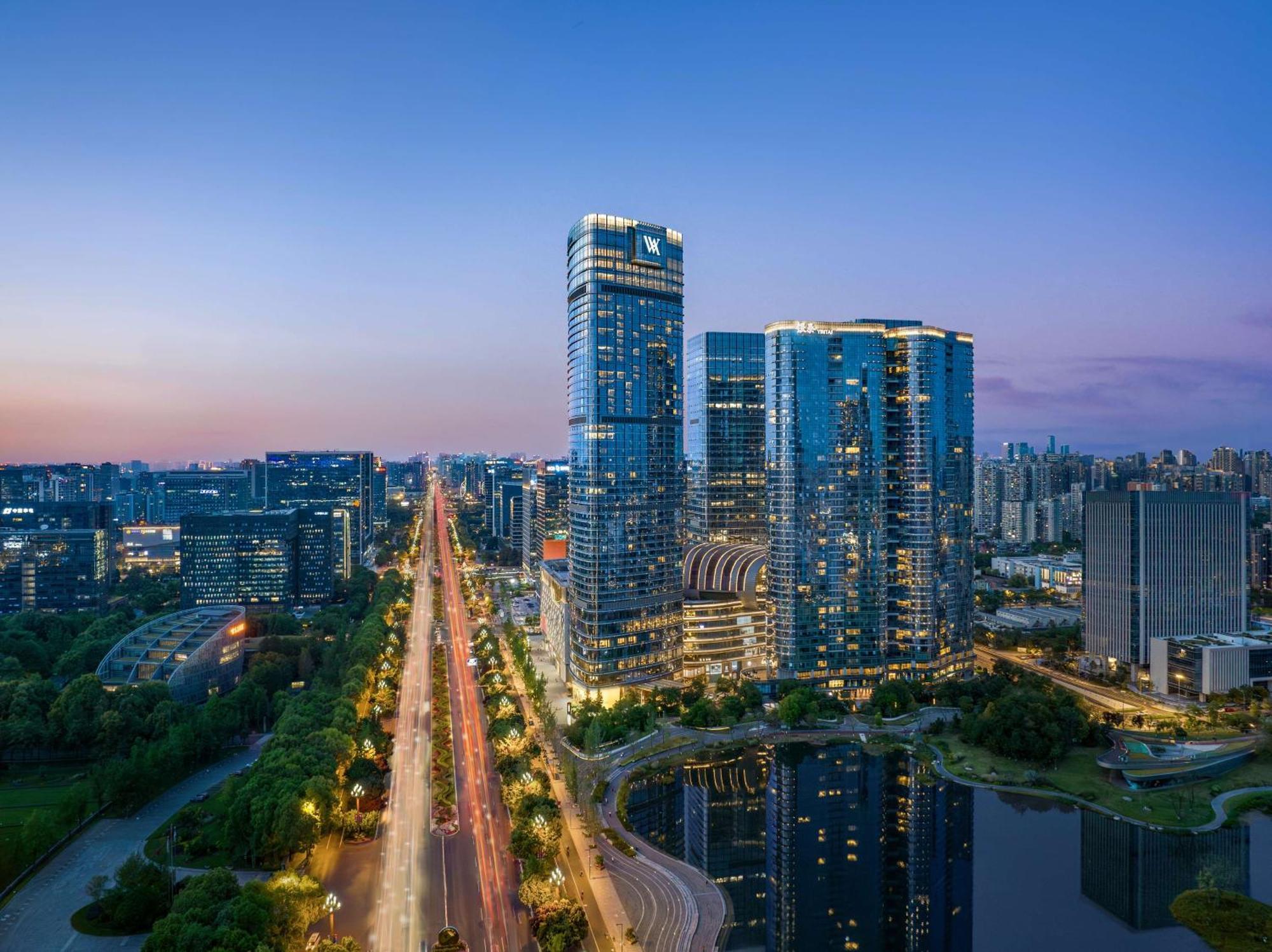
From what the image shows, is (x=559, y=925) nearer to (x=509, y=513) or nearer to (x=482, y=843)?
(x=482, y=843)

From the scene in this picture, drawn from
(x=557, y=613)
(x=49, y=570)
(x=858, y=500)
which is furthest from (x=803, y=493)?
(x=49, y=570)

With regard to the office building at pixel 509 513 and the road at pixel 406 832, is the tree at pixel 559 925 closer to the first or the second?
the road at pixel 406 832

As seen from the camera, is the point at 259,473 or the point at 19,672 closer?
the point at 19,672

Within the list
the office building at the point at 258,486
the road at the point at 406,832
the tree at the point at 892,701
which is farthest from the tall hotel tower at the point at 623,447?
the office building at the point at 258,486

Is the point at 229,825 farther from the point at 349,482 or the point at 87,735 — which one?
the point at 349,482

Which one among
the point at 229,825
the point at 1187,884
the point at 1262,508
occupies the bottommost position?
the point at 1187,884

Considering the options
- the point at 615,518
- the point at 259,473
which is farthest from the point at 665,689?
the point at 259,473
